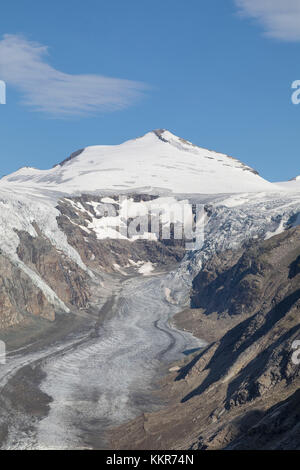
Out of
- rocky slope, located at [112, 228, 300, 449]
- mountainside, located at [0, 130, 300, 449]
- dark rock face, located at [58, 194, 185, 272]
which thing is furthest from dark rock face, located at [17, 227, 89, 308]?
rocky slope, located at [112, 228, 300, 449]

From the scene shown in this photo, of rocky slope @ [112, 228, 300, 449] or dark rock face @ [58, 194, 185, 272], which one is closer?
rocky slope @ [112, 228, 300, 449]

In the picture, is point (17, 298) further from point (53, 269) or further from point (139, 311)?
point (139, 311)

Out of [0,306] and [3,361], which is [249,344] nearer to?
[3,361]

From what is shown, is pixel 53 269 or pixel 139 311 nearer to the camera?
pixel 139 311

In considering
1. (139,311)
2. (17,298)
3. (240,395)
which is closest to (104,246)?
(139,311)

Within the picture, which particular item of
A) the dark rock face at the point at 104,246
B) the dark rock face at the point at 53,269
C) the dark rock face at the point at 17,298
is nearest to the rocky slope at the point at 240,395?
the dark rock face at the point at 17,298

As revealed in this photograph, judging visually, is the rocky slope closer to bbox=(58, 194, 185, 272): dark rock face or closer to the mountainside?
the mountainside

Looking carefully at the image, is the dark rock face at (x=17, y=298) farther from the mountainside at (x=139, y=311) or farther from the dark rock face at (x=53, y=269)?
the dark rock face at (x=53, y=269)

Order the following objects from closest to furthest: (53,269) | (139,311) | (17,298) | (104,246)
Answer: (17,298) → (139,311) → (53,269) → (104,246)

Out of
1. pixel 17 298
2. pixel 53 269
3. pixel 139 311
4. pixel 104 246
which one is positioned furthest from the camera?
pixel 104 246

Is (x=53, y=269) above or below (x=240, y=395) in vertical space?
above

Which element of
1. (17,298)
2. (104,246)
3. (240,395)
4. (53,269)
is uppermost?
(104,246)

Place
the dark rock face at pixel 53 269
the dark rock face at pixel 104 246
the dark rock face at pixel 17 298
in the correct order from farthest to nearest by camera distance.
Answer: the dark rock face at pixel 104 246 → the dark rock face at pixel 53 269 → the dark rock face at pixel 17 298
